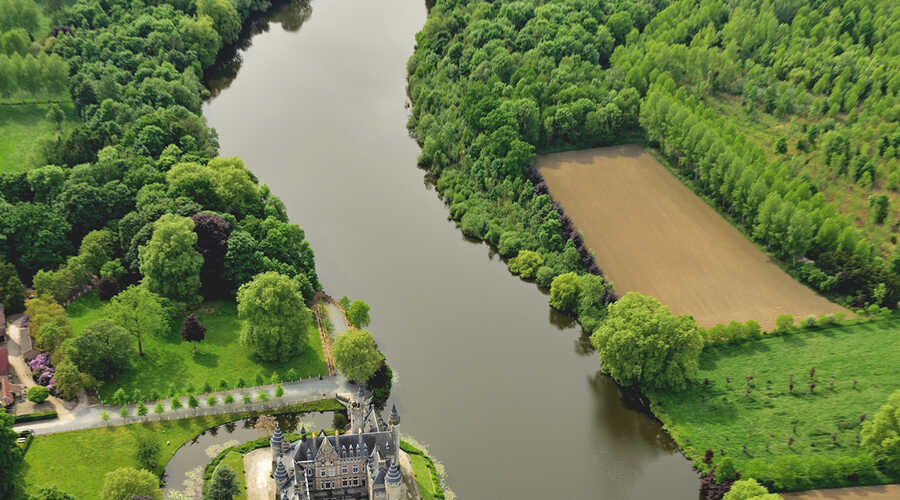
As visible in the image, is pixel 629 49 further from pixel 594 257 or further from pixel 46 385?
pixel 46 385

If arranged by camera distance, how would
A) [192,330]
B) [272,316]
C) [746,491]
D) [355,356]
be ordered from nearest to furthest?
[746,491]
[355,356]
[272,316]
[192,330]

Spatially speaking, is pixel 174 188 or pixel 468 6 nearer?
pixel 174 188

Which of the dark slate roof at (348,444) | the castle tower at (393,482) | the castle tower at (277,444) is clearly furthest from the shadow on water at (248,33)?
the castle tower at (393,482)

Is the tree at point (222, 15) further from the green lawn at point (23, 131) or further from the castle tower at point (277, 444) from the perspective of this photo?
the castle tower at point (277, 444)

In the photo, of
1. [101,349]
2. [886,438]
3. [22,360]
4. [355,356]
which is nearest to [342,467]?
[355,356]

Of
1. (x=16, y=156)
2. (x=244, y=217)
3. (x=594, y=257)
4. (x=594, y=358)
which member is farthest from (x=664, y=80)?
(x=16, y=156)

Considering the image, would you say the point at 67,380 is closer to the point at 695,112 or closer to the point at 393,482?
the point at 393,482
